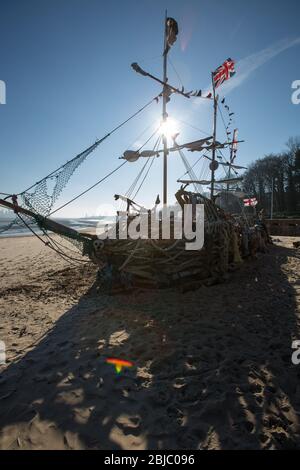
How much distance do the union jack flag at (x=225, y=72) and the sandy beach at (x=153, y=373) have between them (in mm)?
16480

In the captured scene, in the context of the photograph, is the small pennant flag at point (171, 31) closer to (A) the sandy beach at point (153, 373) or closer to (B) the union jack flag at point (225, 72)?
(B) the union jack flag at point (225, 72)

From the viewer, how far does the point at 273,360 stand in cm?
361

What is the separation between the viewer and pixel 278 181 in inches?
2055

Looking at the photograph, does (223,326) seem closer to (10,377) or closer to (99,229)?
(10,377)

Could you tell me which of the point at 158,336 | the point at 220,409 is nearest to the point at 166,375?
the point at 220,409

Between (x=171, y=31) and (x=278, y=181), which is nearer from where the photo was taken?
(x=171, y=31)

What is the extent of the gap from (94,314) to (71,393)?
2.62m

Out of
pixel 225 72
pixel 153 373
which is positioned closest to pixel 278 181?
pixel 225 72

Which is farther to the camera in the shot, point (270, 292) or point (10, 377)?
point (270, 292)

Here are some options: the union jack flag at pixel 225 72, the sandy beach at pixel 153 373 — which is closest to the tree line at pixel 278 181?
the union jack flag at pixel 225 72

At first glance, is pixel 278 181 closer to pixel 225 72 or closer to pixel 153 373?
pixel 225 72

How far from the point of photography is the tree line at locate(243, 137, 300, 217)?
47.2 meters

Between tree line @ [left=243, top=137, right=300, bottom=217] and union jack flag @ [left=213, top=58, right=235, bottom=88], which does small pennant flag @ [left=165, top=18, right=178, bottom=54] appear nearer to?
union jack flag @ [left=213, top=58, right=235, bottom=88]

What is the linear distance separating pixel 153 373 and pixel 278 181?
58.2m
